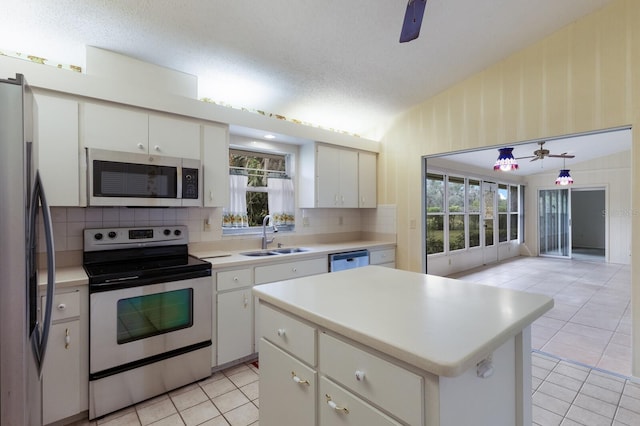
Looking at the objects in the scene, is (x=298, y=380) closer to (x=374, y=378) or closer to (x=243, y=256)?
(x=374, y=378)

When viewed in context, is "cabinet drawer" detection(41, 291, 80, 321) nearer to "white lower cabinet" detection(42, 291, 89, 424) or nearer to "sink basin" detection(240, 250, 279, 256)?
"white lower cabinet" detection(42, 291, 89, 424)

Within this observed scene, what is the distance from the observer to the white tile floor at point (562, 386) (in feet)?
6.48

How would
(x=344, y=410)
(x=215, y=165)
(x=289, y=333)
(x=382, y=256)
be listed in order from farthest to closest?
1. (x=382, y=256)
2. (x=215, y=165)
3. (x=289, y=333)
4. (x=344, y=410)

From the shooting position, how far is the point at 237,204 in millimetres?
3344

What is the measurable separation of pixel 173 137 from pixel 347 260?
2.13 metres

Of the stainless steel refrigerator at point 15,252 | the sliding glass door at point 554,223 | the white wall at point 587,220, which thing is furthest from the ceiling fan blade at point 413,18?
the white wall at point 587,220

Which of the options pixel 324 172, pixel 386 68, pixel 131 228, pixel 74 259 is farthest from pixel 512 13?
pixel 74 259

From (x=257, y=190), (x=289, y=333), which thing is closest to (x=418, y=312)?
(x=289, y=333)

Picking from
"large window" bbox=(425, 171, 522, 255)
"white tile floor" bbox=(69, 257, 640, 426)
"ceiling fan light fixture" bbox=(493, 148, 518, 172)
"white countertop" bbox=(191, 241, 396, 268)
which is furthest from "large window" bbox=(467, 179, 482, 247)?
"white countertop" bbox=(191, 241, 396, 268)

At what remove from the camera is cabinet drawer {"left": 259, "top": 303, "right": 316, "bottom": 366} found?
4.05 feet

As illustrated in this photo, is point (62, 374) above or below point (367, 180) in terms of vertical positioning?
below

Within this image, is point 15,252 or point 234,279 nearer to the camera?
point 15,252

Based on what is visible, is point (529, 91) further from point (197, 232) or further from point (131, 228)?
point (131, 228)

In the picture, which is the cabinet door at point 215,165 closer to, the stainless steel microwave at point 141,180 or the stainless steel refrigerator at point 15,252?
the stainless steel microwave at point 141,180
